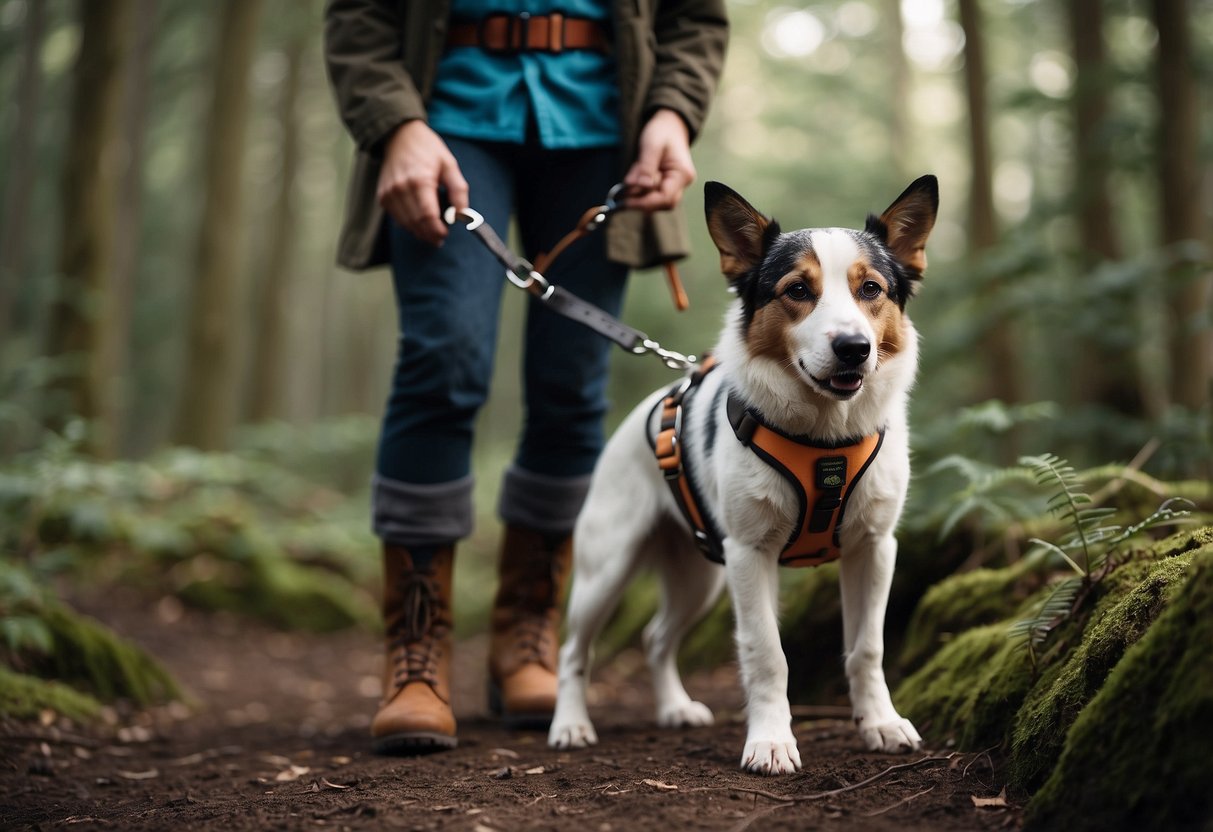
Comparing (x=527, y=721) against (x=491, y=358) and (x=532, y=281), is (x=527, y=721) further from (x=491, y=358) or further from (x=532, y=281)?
(x=532, y=281)

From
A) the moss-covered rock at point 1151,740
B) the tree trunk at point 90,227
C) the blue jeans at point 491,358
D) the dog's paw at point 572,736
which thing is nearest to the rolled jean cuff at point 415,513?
the blue jeans at point 491,358

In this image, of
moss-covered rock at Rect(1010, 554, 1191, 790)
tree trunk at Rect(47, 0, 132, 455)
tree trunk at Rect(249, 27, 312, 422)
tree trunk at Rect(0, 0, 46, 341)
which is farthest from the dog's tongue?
tree trunk at Rect(249, 27, 312, 422)

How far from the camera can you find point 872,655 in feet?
9.76

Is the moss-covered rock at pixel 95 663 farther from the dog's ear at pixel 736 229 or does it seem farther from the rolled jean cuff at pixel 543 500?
the dog's ear at pixel 736 229

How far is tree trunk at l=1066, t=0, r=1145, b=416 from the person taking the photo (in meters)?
7.50

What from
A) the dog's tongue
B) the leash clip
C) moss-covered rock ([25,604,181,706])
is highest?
the leash clip

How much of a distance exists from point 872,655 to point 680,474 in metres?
0.83

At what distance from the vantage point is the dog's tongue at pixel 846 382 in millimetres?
2680

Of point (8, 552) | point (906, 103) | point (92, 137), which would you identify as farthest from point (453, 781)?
point (906, 103)

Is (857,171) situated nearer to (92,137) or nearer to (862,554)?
(92,137)

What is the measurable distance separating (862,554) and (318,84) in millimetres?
20413

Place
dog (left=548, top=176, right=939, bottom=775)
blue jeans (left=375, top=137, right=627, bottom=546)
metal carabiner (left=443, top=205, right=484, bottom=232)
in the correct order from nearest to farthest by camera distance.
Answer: dog (left=548, top=176, right=939, bottom=775) < metal carabiner (left=443, top=205, right=484, bottom=232) < blue jeans (left=375, top=137, right=627, bottom=546)

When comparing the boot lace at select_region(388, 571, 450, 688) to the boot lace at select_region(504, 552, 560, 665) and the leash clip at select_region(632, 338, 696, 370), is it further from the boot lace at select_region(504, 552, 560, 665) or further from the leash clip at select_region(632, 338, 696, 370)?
the leash clip at select_region(632, 338, 696, 370)

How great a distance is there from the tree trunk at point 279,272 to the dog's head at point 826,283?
14.0 metres
